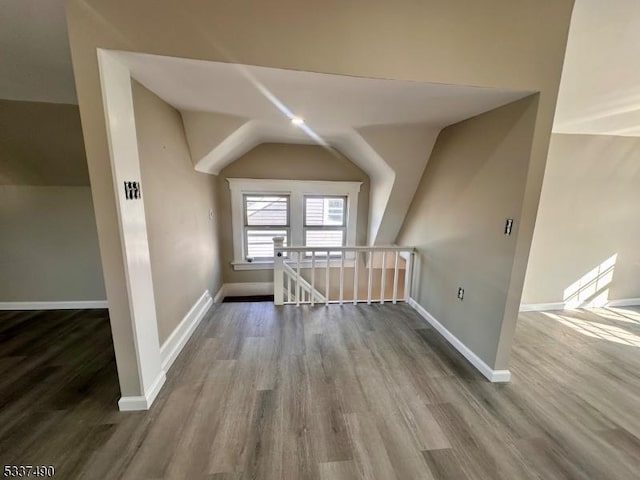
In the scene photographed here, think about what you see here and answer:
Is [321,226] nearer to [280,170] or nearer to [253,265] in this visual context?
[280,170]

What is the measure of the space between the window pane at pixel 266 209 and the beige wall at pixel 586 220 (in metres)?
3.34

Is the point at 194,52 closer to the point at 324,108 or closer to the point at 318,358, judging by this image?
the point at 324,108

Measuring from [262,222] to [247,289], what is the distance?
1.15 metres

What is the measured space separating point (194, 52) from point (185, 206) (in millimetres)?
1485

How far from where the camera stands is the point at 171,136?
85.9 inches

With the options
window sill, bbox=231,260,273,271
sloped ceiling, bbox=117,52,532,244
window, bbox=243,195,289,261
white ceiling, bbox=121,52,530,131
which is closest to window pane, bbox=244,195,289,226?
window, bbox=243,195,289,261

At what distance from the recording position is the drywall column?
4.57ft

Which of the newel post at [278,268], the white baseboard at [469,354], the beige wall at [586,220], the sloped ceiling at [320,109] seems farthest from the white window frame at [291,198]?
the beige wall at [586,220]

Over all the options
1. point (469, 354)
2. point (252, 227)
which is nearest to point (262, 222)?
point (252, 227)

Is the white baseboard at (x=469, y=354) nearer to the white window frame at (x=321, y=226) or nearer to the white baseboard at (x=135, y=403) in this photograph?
the white window frame at (x=321, y=226)

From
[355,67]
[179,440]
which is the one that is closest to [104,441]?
[179,440]

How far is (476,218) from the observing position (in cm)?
218

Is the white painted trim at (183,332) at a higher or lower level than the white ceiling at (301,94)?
lower

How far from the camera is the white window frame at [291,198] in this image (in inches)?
159
